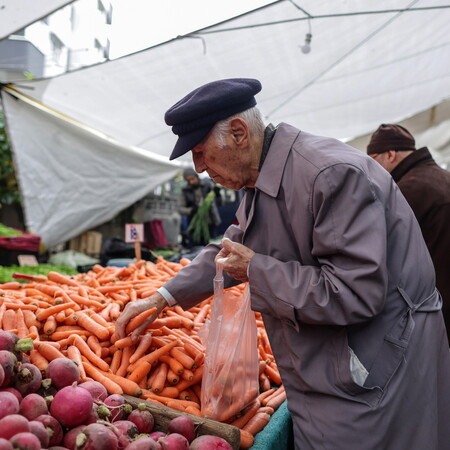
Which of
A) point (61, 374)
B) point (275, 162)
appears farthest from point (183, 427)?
point (275, 162)

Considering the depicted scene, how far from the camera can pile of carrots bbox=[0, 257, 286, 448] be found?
175 cm

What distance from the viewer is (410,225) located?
1366 millimetres

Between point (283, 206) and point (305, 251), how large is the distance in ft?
0.52

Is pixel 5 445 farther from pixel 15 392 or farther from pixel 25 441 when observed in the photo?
pixel 15 392

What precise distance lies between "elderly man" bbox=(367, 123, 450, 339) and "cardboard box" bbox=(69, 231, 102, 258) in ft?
22.2

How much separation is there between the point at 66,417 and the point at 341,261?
34.0 inches

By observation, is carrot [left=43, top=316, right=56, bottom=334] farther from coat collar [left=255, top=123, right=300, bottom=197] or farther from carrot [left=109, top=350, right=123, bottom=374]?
coat collar [left=255, top=123, right=300, bottom=197]

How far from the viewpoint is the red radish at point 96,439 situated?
1.07m

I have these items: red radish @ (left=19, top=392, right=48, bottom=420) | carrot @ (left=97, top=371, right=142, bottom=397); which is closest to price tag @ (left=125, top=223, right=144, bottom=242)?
carrot @ (left=97, top=371, right=142, bottom=397)

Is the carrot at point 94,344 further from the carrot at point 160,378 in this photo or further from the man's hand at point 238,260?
the man's hand at point 238,260

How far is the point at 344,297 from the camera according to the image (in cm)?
118

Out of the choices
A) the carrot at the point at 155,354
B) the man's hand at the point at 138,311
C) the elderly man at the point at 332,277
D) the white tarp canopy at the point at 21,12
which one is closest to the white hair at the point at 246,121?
the elderly man at the point at 332,277

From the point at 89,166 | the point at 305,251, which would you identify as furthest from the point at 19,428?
the point at 89,166

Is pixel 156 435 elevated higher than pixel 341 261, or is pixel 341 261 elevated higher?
pixel 341 261
